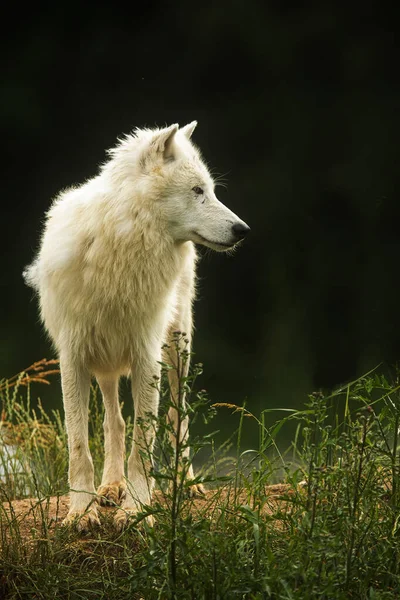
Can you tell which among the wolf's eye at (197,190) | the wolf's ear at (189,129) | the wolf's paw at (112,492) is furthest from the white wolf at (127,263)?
the wolf's paw at (112,492)

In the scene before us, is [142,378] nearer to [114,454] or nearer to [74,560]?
[114,454]

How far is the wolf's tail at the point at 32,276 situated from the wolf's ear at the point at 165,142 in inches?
45.1

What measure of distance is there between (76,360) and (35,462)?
1718mm

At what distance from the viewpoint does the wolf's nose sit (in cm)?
403

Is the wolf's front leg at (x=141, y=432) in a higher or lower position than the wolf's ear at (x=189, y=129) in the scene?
lower

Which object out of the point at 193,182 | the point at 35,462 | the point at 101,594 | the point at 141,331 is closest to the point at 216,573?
the point at 101,594

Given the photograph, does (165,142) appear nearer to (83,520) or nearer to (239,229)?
(239,229)

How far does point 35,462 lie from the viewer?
564 cm

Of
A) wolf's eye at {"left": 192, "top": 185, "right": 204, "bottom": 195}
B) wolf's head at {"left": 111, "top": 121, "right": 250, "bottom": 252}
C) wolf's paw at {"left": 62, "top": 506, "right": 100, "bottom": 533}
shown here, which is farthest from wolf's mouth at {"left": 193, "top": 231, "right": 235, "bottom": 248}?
wolf's paw at {"left": 62, "top": 506, "right": 100, "bottom": 533}

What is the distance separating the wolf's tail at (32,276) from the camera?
4832 millimetres

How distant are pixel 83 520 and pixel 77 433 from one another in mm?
460

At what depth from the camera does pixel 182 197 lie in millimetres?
4086

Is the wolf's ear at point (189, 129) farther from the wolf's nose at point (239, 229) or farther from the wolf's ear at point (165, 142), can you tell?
the wolf's nose at point (239, 229)

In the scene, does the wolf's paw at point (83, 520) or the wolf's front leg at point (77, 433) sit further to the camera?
the wolf's front leg at point (77, 433)
